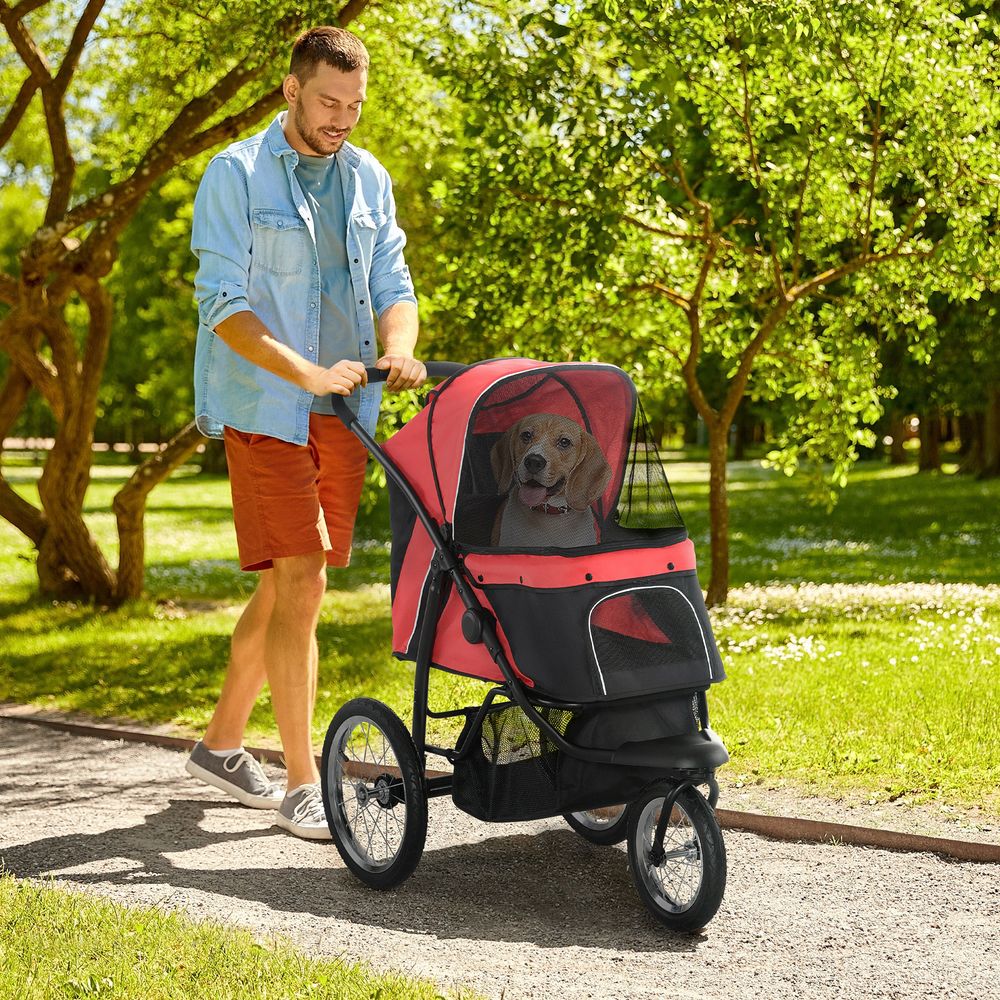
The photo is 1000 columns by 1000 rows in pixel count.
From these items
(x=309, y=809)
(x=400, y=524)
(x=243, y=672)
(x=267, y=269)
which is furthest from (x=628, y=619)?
(x=243, y=672)

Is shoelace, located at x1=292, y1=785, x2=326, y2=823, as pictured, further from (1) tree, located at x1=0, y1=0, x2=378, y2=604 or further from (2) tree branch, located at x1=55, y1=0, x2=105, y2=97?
(2) tree branch, located at x1=55, y1=0, x2=105, y2=97

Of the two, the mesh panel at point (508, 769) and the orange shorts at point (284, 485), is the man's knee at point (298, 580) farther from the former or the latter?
the mesh panel at point (508, 769)

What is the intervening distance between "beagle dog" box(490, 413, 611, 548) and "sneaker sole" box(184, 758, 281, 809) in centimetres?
175

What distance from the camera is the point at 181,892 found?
427cm

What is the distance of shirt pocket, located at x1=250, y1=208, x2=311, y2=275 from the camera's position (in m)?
4.68

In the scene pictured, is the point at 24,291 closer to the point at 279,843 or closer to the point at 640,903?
the point at 279,843

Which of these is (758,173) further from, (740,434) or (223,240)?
(740,434)

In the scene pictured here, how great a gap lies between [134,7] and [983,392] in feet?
71.0

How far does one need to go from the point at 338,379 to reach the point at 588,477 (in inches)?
33.4

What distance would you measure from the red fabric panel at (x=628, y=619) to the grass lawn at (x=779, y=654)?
191 centimetres

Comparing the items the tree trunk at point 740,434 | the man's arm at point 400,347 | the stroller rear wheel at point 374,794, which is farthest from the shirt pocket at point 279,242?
the tree trunk at point 740,434

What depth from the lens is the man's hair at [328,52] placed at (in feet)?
14.6

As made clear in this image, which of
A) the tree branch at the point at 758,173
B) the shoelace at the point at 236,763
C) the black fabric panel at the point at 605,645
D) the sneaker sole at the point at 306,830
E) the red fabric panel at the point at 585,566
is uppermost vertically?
the tree branch at the point at 758,173

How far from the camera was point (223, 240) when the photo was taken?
4.60 m
